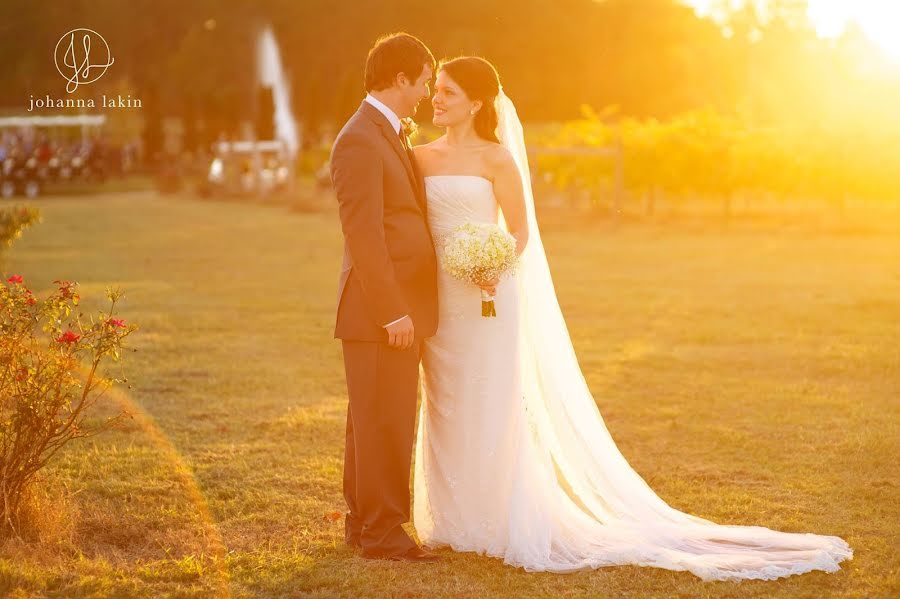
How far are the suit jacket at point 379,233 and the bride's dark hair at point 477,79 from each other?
424 mm

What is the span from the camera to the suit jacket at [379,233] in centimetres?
491

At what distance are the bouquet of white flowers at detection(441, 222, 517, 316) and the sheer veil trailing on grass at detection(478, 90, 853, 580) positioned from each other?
58cm

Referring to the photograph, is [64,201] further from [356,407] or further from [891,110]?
[356,407]

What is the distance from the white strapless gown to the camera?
531cm

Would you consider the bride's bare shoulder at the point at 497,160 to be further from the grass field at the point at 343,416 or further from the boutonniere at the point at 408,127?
the grass field at the point at 343,416

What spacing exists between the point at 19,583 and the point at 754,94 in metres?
57.6

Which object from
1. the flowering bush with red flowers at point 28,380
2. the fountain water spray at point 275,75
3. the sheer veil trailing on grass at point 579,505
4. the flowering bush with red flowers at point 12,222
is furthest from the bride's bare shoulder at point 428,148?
the fountain water spray at point 275,75

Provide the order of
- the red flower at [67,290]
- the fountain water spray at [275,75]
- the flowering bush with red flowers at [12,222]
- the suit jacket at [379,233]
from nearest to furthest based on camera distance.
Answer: the suit jacket at [379,233]
the red flower at [67,290]
the flowering bush with red flowers at [12,222]
the fountain water spray at [275,75]

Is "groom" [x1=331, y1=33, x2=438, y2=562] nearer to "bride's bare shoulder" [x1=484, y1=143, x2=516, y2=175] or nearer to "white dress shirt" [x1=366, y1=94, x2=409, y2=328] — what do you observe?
"white dress shirt" [x1=366, y1=94, x2=409, y2=328]

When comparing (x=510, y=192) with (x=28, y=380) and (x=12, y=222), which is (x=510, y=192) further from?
(x=12, y=222)

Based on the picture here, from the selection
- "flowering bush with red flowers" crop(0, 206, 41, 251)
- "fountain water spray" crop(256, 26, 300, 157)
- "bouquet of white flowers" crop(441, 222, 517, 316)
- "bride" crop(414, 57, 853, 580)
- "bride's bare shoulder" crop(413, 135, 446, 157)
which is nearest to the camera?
"bouquet of white flowers" crop(441, 222, 517, 316)

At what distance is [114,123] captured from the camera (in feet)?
179

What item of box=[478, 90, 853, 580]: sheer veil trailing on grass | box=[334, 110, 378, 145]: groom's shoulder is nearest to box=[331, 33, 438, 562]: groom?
box=[334, 110, 378, 145]: groom's shoulder

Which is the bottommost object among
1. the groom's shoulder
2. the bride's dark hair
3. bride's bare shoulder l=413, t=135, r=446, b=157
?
bride's bare shoulder l=413, t=135, r=446, b=157
